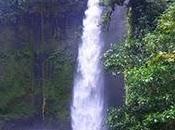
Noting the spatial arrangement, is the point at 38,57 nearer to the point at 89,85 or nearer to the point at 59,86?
the point at 59,86

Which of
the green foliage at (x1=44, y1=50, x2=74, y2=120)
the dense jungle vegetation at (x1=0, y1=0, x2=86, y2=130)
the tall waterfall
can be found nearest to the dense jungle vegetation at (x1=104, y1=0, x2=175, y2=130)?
the tall waterfall

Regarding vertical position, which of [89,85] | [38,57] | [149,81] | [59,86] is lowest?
[59,86]

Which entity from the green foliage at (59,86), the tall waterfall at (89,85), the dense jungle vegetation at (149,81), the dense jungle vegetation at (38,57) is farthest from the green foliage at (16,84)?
the dense jungle vegetation at (149,81)

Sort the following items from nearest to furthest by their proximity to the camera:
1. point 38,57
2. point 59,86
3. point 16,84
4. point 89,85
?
point 89,85
point 16,84
point 59,86
point 38,57

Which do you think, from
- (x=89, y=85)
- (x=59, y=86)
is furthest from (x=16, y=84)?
(x=89, y=85)

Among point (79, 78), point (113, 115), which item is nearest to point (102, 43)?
point (79, 78)

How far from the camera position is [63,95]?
20.8 meters

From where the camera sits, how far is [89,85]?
2038cm

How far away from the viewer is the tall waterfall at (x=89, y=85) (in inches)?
792

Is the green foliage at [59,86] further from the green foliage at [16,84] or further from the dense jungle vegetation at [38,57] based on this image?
the green foliage at [16,84]

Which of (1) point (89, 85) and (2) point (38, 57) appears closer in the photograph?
(1) point (89, 85)

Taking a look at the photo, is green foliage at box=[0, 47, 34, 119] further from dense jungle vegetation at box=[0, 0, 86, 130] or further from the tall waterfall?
the tall waterfall

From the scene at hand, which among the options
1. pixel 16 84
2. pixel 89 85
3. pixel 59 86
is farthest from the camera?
pixel 59 86

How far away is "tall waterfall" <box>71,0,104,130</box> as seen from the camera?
20.1 m
